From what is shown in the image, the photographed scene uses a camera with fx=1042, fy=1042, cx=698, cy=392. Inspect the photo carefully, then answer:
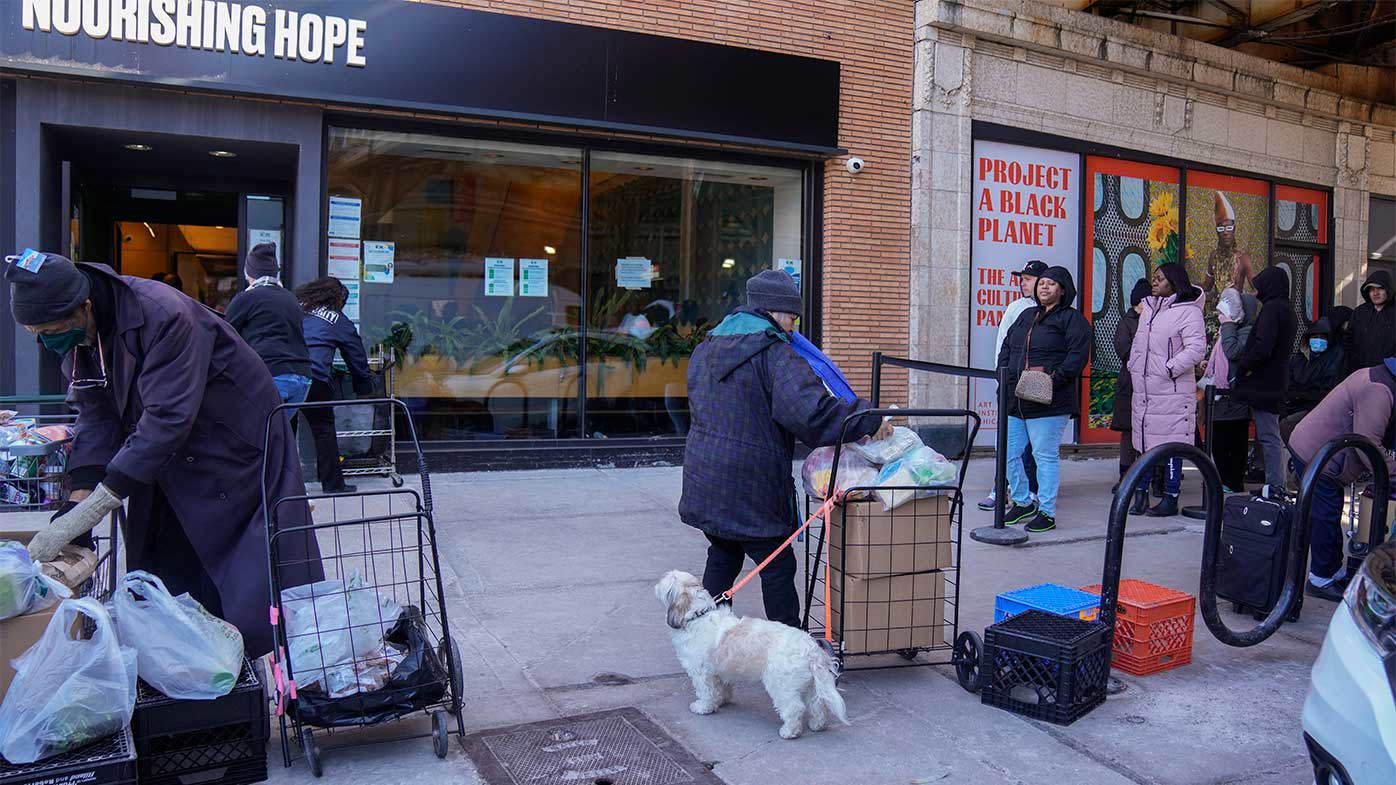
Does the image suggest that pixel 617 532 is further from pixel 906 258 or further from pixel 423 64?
pixel 906 258

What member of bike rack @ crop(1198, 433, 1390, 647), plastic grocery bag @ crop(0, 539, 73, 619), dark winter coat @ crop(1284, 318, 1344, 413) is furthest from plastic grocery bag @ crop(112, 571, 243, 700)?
dark winter coat @ crop(1284, 318, 1344, 413)

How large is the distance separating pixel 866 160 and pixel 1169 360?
4121mm

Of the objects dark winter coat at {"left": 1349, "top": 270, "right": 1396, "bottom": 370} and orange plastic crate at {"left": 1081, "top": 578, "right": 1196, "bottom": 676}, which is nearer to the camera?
orange plastic crate at {"left": 1081, "top": 578, "right": 1196, "bottom": 676}

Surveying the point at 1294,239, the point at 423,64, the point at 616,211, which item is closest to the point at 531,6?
the point at 423,64

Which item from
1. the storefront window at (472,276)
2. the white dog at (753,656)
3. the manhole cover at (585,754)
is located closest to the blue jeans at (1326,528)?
the white dog at (753,656)

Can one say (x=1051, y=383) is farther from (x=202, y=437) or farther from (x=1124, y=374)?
(x=202, y=437)

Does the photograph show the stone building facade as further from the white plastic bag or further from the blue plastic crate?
the white plastic bag

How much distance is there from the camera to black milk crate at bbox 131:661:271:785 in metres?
3.35

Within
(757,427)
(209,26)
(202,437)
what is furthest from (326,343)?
(757,427)

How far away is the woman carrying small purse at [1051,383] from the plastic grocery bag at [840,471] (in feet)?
11.7

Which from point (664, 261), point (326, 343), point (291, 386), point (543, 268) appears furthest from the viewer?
point (664, 261)

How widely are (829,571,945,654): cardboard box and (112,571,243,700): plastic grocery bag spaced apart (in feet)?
8.10

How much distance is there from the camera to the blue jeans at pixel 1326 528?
602 cm

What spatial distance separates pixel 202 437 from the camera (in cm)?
381
